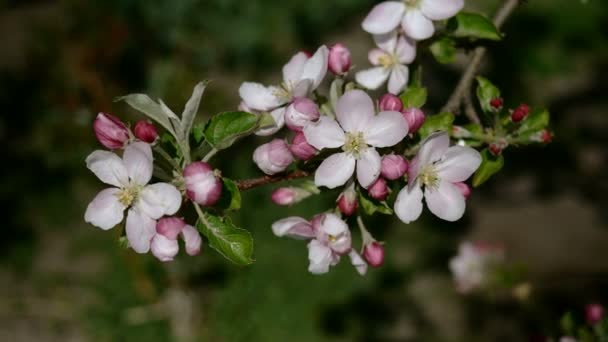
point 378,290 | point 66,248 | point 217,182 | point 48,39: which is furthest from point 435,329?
point 48,39

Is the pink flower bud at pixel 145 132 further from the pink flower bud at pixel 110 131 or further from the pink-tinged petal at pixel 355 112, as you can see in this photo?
the pink-tinged petal at pixel 355 112

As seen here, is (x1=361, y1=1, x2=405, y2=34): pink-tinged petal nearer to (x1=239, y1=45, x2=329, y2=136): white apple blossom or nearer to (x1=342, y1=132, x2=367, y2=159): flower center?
(x1=239, y1=45, x2=329, y2=136): white apple blossom

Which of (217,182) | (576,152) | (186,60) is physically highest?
(217,182)

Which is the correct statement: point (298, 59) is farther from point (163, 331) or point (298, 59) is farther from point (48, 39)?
point (48, 39)

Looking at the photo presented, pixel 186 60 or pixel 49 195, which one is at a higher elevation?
pixel 186 60

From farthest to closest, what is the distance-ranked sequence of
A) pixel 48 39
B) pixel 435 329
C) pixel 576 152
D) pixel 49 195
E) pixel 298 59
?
pixel 48 39
pixel 49 195
pixel 576 152
pixel 435 329
pixel 298 59

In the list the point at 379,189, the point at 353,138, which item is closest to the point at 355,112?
the point at 353,138
